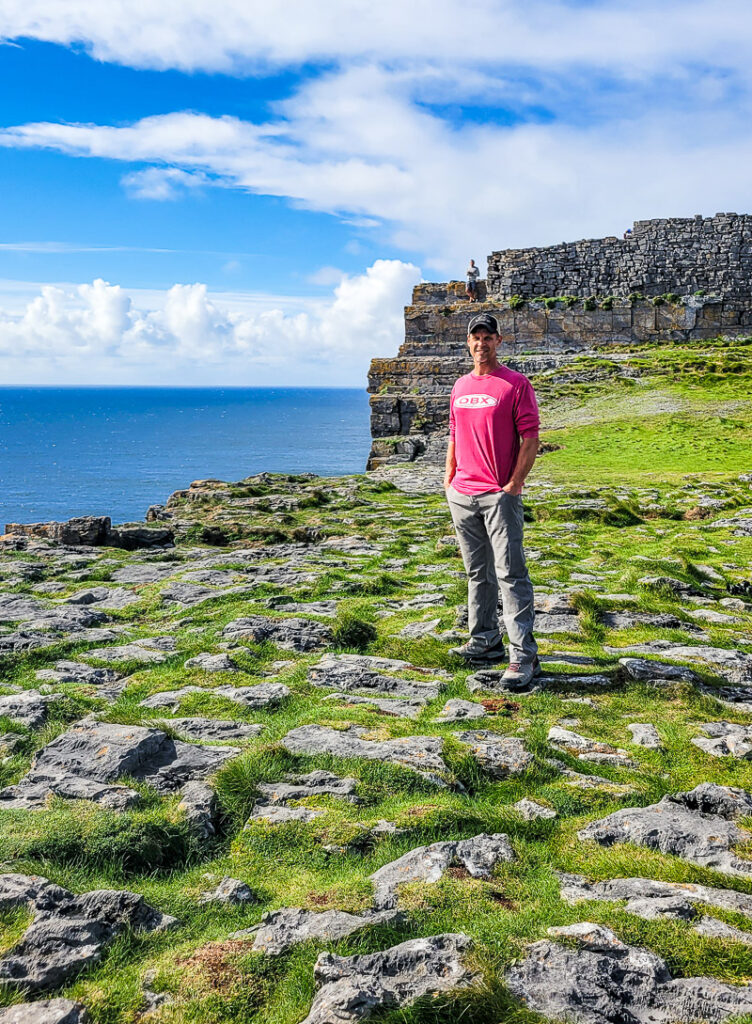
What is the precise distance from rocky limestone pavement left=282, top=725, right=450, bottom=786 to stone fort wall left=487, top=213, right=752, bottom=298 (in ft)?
110

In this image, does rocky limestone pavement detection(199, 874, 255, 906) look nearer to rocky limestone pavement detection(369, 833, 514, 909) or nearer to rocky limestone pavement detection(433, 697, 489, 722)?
rocky limestone pavement detection(369, 833, 514, 909)

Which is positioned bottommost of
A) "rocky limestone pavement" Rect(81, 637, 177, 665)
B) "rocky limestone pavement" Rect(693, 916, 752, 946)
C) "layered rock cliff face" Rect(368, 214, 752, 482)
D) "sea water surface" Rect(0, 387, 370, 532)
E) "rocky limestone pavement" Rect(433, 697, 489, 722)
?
"sea water surface" Rect(0, 387, 370, 532)

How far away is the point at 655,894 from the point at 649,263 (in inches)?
1442

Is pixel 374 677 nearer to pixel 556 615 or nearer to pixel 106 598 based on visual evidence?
pixel 556 615

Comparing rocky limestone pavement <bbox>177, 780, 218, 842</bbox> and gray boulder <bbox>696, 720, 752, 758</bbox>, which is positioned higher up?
rocky limestone pavement <bbox>177, 780, 218, 842</bbox>

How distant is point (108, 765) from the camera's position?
181 inches

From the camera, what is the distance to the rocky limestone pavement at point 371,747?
4.66 metres

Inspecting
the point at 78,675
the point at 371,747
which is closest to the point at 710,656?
the point at 371,747

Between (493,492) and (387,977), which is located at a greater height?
(493,492)

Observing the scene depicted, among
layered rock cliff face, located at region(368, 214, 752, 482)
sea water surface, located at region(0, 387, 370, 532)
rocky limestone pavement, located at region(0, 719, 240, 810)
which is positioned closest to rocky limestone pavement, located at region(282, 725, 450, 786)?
rocky limestone pavement, located at region(0, 719, 240, 810)

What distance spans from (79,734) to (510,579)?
11.2ft

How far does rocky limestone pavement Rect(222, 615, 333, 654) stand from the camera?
23.7 feet

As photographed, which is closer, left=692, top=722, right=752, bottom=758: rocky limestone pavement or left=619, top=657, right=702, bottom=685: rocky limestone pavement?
left=692, top=722, right=752, bottom=758: rocky limestone pavement

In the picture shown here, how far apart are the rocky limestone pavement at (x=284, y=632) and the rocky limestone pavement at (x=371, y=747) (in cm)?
198
